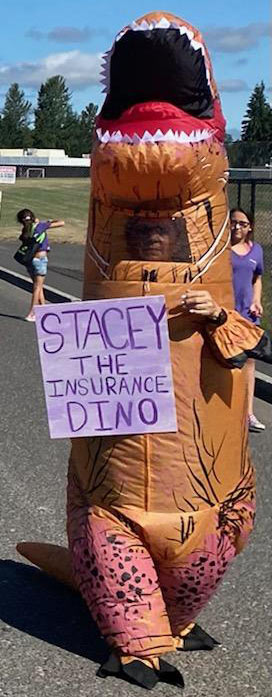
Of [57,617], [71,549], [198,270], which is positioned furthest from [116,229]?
[57,617]

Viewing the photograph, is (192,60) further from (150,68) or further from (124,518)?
(124,518)

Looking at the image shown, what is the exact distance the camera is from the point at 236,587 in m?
4.59

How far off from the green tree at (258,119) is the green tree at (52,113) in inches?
844

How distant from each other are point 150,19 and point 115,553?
6.14 feet

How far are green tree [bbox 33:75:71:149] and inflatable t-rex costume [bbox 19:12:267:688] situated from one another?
386 feet

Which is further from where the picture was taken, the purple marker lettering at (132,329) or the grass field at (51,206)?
the grass field at (51,206)

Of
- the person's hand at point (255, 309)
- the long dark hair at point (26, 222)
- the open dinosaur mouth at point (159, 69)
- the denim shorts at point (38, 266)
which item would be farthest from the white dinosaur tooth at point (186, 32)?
the denim shorts at point (38, 266)

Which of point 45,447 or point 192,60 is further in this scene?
point 45,447

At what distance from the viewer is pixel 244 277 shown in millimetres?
7121

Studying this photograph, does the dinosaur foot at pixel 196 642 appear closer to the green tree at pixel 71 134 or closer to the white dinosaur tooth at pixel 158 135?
the white dinosaur tooth at pixel 158 135

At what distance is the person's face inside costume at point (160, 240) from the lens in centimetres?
363

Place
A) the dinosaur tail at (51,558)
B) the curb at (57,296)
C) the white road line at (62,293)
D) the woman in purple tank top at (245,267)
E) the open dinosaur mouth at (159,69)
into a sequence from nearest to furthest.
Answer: the open dinosaur mouth at (159,69) < the dinosaur tail at (51,558) < the woman in purple tank top at (245,267) < the curb at (57,296) < the white road line at (62,293)

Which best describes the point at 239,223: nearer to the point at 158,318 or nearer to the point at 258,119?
the point at 158,318

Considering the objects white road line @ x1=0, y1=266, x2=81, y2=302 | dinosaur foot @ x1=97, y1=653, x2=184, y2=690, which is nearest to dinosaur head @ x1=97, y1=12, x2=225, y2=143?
dinosaur foot @ x1=97, y1=653, x2=184, y2=690
